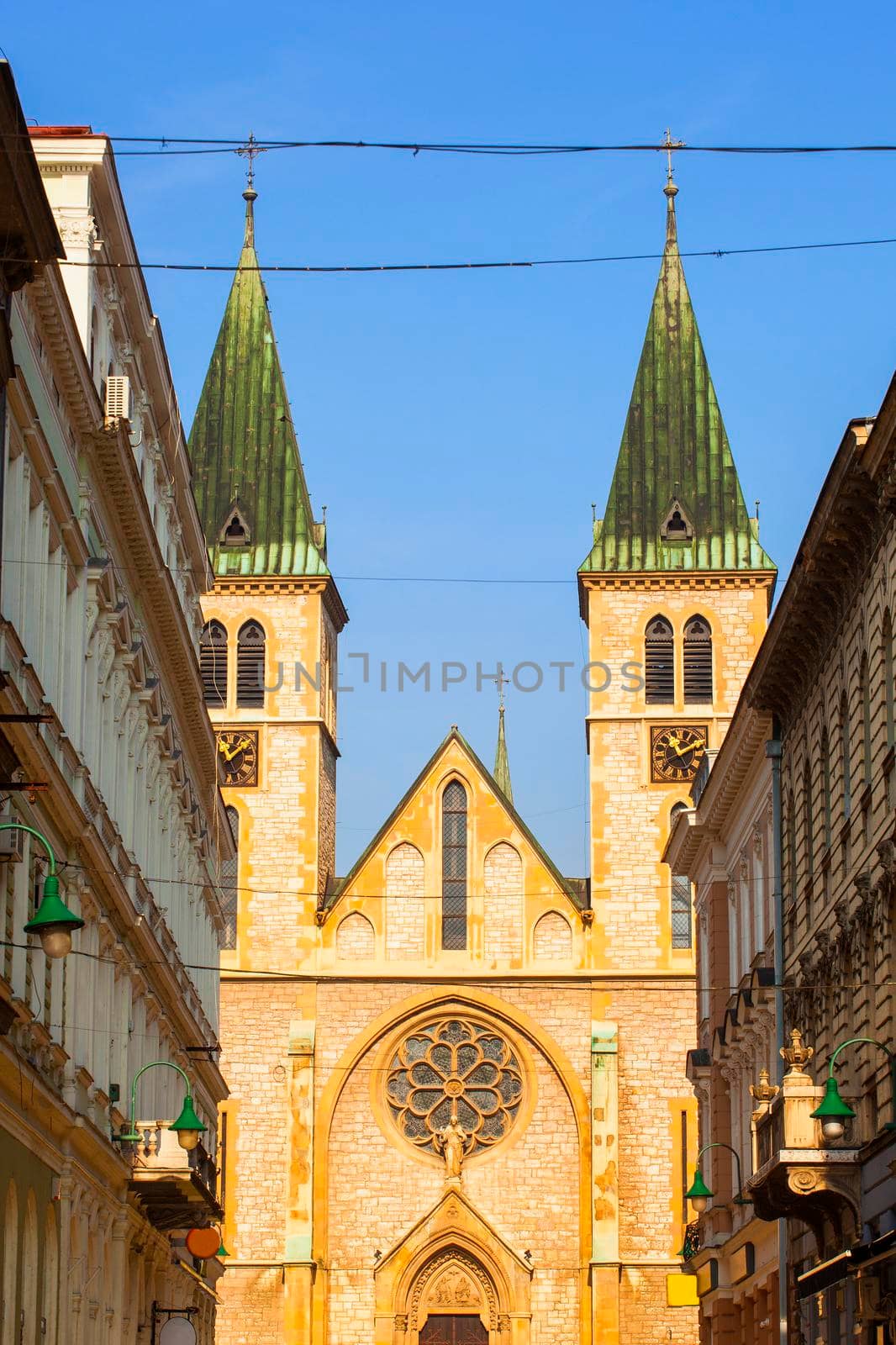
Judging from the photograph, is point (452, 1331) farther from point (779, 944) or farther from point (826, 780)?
point (826, 780)

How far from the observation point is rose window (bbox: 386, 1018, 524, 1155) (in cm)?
5719

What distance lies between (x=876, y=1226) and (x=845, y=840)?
15.0 feet

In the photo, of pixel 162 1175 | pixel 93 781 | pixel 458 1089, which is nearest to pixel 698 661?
pixel 458 1089

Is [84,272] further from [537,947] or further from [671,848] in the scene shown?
[537,947]

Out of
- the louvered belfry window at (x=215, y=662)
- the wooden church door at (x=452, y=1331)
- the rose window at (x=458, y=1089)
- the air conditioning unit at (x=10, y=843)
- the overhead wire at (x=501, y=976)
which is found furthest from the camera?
the louvered belfry window at (x=215, y=662)

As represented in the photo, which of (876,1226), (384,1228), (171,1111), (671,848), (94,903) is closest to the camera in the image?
(876,1226)

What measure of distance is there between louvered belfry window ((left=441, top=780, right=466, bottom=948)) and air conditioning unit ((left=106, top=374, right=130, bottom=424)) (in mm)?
32355

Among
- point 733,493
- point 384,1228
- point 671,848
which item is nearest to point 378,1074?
point 384,1228

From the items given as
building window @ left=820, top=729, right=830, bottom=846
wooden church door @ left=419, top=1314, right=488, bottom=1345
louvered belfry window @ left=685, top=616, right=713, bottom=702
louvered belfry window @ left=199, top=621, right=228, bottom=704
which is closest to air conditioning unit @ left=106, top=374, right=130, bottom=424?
building window @ left=820, top=729, right=830, bottom=846

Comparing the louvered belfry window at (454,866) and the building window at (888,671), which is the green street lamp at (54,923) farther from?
the louvered belfry window at (454,866)

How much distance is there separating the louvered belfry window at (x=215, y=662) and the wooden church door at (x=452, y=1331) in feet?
52.1

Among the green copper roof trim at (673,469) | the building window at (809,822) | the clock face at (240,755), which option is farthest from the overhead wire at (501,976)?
the building window at (809,822)

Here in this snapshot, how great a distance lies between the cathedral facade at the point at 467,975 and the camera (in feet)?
183

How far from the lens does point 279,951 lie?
5841 centimetres
